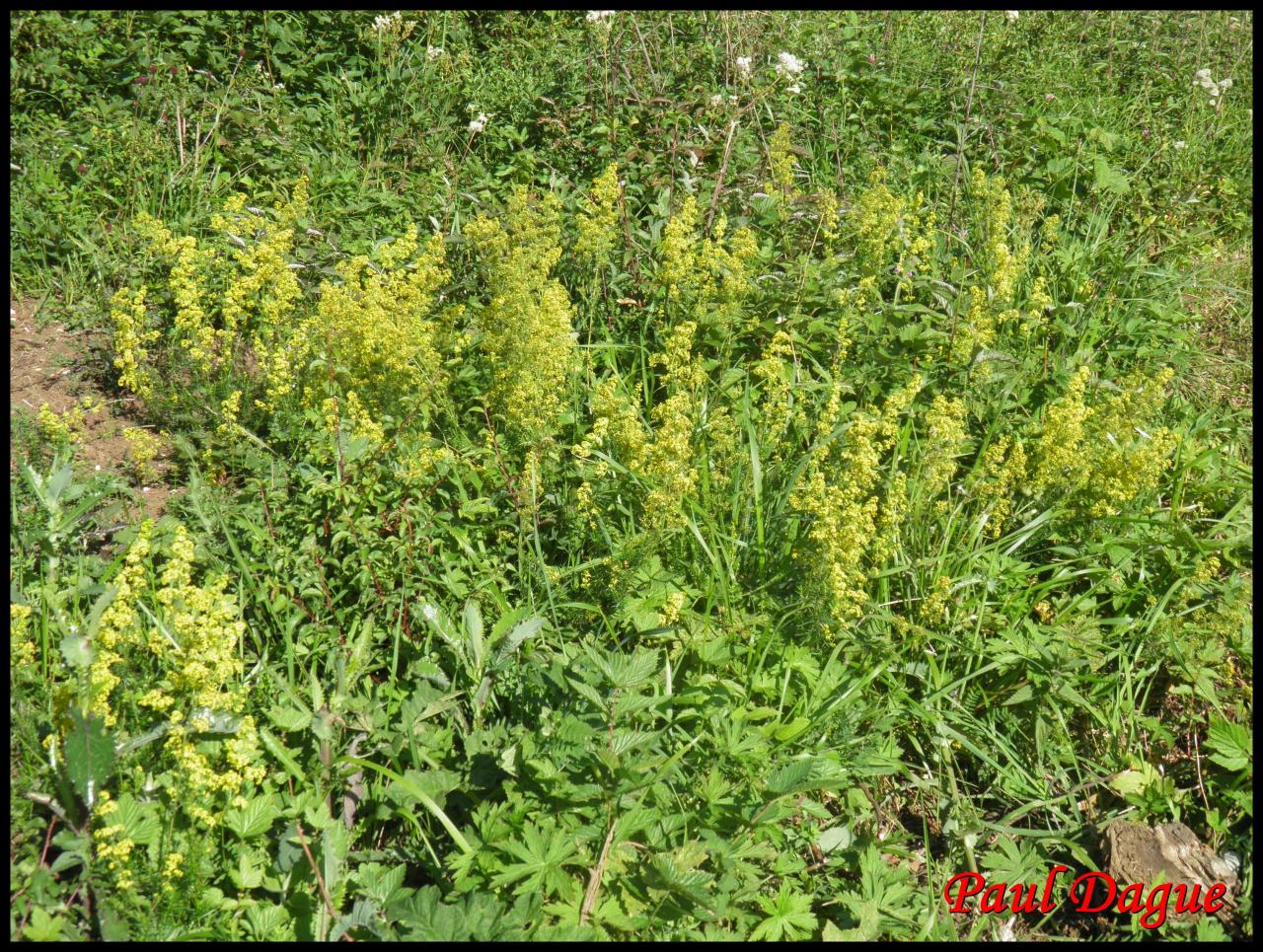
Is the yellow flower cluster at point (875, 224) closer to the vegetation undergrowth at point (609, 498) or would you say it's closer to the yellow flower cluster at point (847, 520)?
the vegetation undergrowth at point (609, 498)

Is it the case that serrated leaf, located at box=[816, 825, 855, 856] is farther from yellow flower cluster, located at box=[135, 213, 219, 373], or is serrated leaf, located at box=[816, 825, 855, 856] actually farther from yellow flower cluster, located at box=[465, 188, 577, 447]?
yellow flower cluster, located at box=[135, 213, 219, 373]

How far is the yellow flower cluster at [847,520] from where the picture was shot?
2918 millimetres

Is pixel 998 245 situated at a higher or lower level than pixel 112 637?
higher

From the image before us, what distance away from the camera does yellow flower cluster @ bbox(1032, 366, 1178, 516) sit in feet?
10.9

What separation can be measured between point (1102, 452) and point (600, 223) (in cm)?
218

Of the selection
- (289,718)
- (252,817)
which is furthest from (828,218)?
(252,817)

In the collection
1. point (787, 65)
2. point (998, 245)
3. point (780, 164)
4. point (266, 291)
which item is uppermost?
point (787, 65)

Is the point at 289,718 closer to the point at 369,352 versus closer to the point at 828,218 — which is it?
the point at 369,352

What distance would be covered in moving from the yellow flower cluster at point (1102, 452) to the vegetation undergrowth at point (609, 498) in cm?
2

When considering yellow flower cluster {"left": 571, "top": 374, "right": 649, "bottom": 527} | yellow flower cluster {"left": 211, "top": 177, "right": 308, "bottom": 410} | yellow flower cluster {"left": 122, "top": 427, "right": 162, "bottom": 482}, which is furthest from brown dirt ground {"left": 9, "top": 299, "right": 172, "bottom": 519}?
yellow flower cluster {"left": 571, "top": 374, "right": 649, "bottom": 527}

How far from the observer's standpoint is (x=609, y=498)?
3422mm

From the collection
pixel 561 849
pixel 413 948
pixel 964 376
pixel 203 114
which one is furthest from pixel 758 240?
pixel 413 948

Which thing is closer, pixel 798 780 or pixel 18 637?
pixel 798 780

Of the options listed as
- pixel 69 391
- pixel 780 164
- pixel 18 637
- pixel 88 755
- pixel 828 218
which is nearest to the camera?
pixel 88 755
